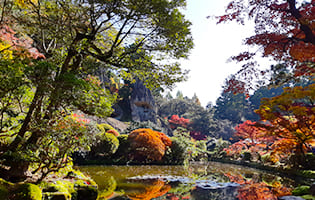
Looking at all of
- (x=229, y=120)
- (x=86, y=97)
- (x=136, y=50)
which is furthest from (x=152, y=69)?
(x=229, y=120)

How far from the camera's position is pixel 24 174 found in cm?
352

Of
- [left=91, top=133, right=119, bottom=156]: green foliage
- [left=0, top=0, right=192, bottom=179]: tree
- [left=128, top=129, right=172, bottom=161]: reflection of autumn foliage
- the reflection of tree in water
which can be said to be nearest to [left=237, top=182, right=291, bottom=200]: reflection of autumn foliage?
the reflection of tree in water

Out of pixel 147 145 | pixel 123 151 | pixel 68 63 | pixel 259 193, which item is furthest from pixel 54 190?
pixel 123 151

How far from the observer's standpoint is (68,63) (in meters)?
3.74

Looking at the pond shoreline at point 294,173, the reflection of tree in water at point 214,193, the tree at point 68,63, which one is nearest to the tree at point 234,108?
the pond shoreline at point 294,173

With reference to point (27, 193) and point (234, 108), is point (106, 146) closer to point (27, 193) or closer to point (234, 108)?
point (27, 193)

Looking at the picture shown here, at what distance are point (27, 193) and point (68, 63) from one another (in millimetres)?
2207

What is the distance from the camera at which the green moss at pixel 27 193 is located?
9.00 ft

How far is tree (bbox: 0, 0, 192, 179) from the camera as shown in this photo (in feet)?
9.95

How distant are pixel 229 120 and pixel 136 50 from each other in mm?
29914

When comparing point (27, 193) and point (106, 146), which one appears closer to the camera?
point (27, 193)

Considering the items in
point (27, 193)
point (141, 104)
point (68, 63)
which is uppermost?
point (141, 104)

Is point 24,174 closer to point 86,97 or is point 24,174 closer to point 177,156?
point 86,97

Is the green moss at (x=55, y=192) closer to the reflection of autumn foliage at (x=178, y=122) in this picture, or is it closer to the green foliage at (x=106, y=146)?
the green foliage at (x=106, y=146)
